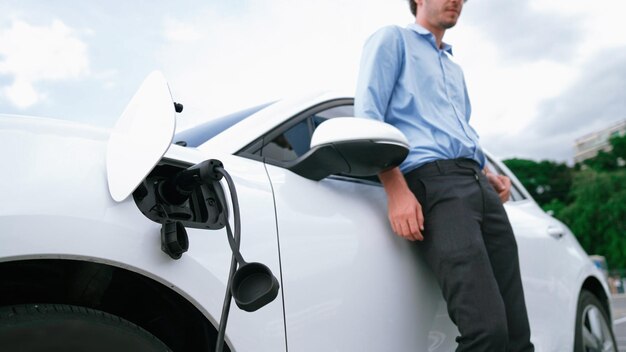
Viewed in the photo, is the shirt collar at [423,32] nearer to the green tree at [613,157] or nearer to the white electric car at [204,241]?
the white electric car at [204,241]

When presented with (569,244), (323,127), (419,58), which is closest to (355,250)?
(323,127)

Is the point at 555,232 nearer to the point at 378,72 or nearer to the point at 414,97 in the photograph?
the point at 414,97

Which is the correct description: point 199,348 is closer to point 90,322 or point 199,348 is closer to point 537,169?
point 90,322

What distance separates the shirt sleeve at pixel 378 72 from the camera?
1.70 meters

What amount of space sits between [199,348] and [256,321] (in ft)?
0.44

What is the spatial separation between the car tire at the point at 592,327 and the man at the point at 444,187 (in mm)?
914

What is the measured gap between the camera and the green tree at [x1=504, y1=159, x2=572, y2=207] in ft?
188

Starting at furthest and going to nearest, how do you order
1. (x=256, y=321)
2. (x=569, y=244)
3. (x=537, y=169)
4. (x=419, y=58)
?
1. (x=537, y=169)
2. (x=569, y=244)
3. (x=419, y=58)
4. (x=256, y=321)

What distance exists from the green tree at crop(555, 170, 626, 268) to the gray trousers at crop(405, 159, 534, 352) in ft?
146

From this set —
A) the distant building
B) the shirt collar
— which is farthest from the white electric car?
the distant building

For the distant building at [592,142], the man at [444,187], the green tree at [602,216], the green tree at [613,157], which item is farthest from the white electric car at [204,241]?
the distant building at [592,142]

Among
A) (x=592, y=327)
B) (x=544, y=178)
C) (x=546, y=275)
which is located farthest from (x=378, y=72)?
(x=544, y=178)

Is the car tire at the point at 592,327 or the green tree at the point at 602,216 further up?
the car tire at the point at 592,327

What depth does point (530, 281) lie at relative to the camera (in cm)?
215
